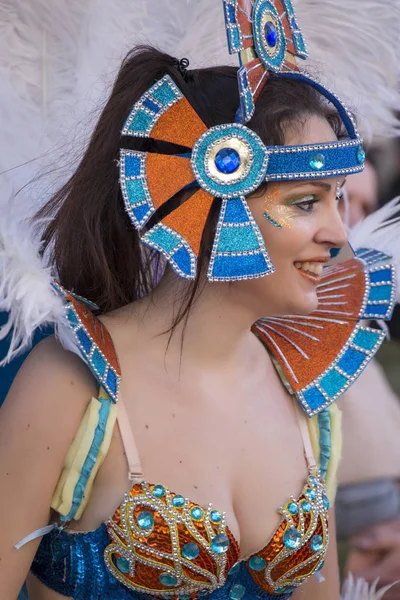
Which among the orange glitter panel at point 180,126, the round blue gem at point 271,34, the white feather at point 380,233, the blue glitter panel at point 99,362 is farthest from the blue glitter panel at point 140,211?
the white feather at point 380,233

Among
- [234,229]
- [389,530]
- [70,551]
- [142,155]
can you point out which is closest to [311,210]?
[234,229]

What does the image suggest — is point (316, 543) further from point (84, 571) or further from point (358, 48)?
point (358, 48)

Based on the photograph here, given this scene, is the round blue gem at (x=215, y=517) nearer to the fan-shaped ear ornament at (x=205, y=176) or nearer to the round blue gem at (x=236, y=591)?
the round blue gem at (x=236, y=591)

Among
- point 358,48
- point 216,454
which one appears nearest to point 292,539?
point 216,454

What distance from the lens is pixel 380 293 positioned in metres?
1.76

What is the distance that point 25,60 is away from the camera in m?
1.80

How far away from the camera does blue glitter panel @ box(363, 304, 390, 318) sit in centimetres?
174

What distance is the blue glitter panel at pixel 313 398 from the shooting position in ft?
5.36

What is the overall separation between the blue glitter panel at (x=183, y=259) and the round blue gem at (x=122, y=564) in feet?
1.42

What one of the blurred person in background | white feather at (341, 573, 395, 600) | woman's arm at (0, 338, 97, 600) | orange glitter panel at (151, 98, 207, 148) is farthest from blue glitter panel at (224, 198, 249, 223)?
white feather at (341, 573, 395, 600)

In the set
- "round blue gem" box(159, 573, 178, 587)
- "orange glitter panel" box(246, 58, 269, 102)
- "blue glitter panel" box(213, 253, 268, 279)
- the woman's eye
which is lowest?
"round blue gem" box(159, 573, 178, 587)

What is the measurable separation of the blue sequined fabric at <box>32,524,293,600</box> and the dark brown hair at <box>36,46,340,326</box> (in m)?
0.38

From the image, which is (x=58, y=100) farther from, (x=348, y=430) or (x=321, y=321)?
(x=348, y=430)

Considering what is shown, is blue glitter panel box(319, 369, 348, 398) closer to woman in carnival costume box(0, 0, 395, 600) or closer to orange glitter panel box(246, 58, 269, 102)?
woman in carnival costume box(0, 0, 395, 600)
